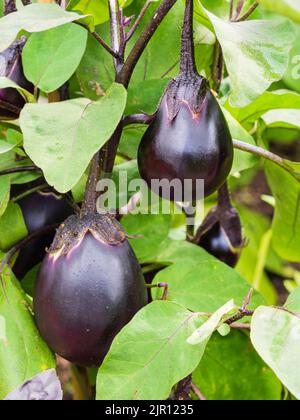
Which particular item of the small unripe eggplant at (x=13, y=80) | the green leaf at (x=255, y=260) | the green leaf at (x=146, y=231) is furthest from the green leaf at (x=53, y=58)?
the green leaf at (x=255, y=260)

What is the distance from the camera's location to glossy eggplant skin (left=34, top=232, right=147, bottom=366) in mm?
675

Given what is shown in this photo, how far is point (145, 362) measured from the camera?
0.66 meters

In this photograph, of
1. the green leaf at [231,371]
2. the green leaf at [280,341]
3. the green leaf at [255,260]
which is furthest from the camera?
the green leaf at [255,260]

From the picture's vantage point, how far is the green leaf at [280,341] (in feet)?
1.91

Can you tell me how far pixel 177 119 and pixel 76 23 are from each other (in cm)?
15

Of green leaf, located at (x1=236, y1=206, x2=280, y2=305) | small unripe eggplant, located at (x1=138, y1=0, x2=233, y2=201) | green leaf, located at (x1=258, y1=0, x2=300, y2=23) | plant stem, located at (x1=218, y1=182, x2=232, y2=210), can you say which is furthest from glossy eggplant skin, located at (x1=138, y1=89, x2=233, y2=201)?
green leaf, located at (x1=236, y1=206, x2=280, y2=305)

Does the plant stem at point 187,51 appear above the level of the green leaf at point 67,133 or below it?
above

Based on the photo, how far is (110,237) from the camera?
70 cm

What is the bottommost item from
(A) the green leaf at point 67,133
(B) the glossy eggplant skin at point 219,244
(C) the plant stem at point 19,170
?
(B) the glossy eggplant skin at point 219,244

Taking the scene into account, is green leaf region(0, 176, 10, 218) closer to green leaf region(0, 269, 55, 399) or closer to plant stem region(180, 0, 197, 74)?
green leaf region(0, 269, 55, 399)

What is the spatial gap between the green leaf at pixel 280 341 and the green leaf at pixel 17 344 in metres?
0.22

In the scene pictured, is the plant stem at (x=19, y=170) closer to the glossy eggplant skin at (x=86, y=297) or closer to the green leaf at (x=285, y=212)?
the glossy eggplant skin at (x=86, y=297)

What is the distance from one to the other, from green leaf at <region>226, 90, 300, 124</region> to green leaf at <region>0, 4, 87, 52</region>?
316 millimetres
